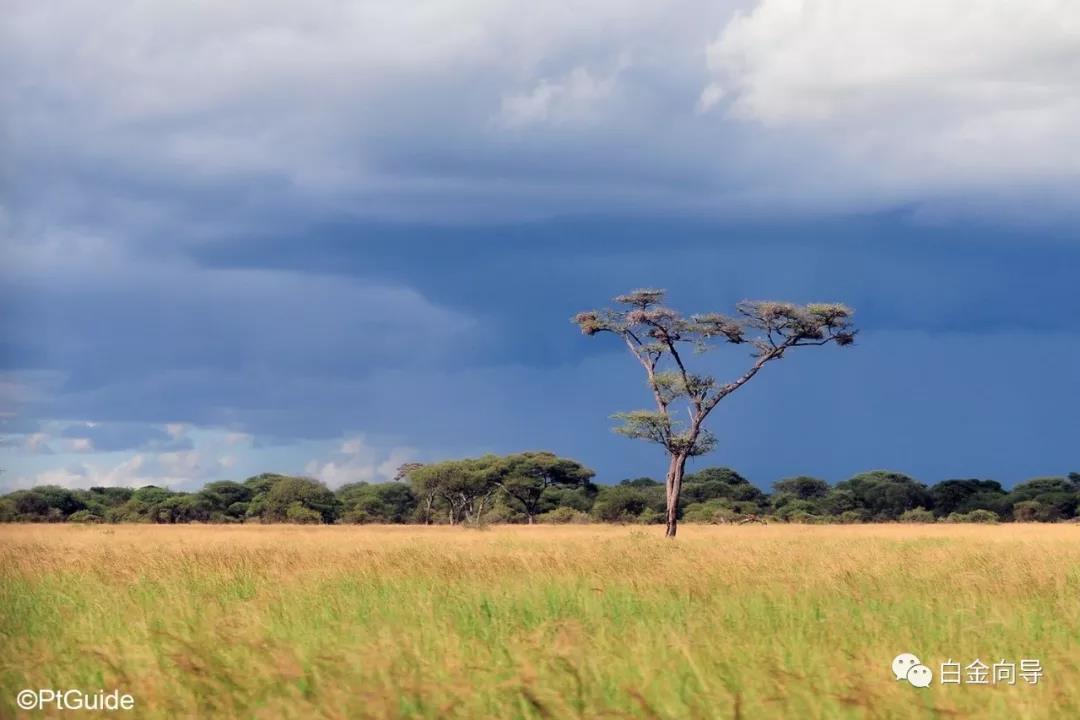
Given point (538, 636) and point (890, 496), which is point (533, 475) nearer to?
point (890, 496)

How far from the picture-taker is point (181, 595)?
1070 cm

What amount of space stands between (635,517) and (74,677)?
174ft

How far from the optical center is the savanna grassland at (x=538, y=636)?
5309mm

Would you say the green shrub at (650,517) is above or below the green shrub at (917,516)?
below

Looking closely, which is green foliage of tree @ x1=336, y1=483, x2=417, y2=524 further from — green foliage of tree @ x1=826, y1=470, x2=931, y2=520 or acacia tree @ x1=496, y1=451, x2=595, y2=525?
green foliage of tree @ x1=826, y1=470, x2=931, y2=520

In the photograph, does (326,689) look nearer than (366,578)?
Yes

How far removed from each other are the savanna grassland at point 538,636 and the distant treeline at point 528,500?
4140 cm

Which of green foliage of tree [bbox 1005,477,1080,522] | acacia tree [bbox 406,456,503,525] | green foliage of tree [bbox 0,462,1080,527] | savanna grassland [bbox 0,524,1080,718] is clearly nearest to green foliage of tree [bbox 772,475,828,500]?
green foliage of tree [bbox 0,462,1080,527]

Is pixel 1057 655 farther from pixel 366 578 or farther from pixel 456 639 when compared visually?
pixel 366 578

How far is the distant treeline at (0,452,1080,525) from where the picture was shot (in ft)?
198

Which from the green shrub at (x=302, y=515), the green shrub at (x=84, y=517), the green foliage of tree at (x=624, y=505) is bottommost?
the green shrub at (x=84, y=517)

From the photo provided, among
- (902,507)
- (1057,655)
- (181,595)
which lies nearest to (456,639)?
(1057,655)

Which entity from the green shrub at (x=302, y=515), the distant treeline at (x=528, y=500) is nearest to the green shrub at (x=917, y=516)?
the distant treeline at (x=528, y=500)

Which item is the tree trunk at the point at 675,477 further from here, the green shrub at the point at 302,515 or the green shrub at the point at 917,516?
the green shrub at the point at 302,515
